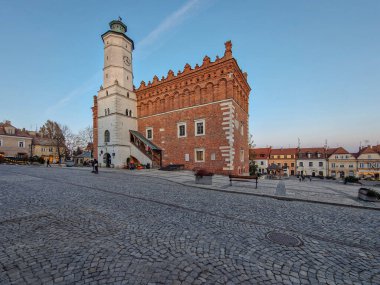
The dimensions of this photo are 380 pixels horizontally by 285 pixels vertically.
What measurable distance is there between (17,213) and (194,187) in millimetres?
8567

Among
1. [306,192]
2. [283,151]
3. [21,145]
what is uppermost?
[21,145]

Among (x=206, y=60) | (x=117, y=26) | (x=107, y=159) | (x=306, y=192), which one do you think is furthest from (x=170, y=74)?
(x=306, y=192)

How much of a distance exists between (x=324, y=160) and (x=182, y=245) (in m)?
66.2

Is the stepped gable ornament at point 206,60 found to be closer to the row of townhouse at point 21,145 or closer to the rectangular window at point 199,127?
the rectangular window at point 199,127

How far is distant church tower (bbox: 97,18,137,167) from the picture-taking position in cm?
2725

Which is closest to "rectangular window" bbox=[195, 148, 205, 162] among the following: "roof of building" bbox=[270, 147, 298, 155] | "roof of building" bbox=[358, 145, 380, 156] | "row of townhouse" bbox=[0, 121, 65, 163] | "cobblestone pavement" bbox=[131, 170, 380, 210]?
"cobblestone pavement" bbox=[131, 170, 380, 210]

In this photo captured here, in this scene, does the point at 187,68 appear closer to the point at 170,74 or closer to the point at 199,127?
the point at 170,74

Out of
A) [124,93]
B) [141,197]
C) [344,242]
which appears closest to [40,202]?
[141,197]

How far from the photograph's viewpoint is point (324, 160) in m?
55.0

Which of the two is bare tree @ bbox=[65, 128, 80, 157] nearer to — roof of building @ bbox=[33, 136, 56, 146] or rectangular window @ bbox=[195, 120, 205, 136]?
roof of building @ bbox=[33, 136, 56, 146]

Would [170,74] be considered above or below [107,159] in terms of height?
above

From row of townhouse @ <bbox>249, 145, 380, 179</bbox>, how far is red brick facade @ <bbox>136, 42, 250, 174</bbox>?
90.5 feet

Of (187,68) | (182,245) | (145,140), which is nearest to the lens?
(182,245)

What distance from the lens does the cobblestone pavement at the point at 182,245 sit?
2943 millimetres
